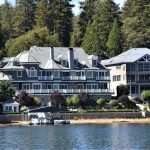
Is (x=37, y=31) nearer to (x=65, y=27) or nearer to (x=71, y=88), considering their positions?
(x=65, y=27)

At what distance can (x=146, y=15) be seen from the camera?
464 ft

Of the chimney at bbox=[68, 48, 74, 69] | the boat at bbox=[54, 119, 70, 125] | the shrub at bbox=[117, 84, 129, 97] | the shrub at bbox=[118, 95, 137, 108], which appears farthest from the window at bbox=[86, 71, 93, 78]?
the boat at bbox=[54, 119, 70, 125]

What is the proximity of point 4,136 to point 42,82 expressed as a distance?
3919cm

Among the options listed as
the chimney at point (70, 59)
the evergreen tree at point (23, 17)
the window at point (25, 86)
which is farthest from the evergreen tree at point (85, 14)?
the window at point (25, 86)

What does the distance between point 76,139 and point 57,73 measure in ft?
150

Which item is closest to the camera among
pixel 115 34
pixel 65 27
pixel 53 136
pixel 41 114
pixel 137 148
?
pixel 137 148

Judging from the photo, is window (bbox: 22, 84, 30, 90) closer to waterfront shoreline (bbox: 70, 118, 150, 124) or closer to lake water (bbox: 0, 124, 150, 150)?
waterfront shoreline (bbox: 70, 118, 150, 124)

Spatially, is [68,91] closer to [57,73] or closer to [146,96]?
[57,73]

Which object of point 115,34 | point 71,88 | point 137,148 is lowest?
point 137,148

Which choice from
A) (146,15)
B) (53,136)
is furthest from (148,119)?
(146,15)

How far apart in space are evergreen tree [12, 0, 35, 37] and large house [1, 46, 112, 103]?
32.5m

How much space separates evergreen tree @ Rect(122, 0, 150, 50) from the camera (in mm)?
137125

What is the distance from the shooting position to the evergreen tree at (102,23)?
13782cm

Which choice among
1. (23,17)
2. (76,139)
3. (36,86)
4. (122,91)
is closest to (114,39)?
(122,91)
